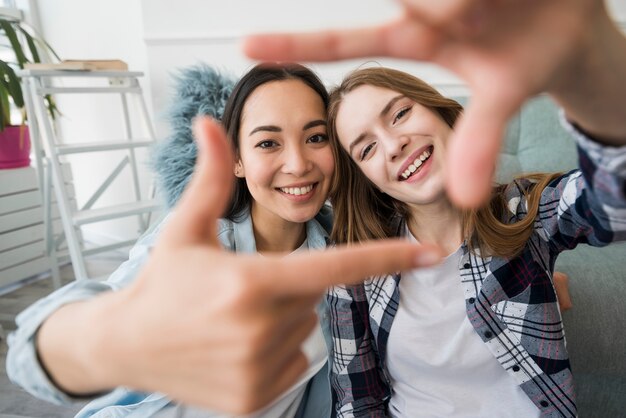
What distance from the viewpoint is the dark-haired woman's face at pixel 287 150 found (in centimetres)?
89

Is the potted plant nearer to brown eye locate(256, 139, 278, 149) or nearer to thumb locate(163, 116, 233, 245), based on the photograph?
brown eye locate(256, 139, 278, 149)

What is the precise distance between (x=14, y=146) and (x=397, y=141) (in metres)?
2.21

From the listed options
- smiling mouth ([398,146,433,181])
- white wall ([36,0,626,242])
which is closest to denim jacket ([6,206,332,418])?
smiling mouth ([398,146,433,181])

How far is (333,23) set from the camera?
195 centimetres

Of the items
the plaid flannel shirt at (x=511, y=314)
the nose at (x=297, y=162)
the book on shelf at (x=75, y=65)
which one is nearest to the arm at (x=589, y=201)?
the plaid flannel shirt at (x=511, y=314)

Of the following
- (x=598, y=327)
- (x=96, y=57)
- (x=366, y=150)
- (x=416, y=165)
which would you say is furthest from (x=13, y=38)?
(x=598, y=327)

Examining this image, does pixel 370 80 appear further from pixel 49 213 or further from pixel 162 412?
pixel 49 213

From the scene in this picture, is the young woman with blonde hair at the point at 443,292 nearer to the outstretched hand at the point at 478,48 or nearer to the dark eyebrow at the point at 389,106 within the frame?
the dark eyebrow at the point at 389,106

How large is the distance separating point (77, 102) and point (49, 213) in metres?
0.96

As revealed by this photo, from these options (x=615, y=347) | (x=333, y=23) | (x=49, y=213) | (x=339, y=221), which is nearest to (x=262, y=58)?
(x=339, y=221)

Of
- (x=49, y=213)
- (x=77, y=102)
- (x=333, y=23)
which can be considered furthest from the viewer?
(x=77, y=102)

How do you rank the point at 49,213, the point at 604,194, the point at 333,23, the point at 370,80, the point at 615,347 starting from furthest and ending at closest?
1. the point at 49,213
2. the point at 333,23
3. the point at 615,347
4. the point at 370,80
5. the point at 604,194

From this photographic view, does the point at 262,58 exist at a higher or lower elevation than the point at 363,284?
higher

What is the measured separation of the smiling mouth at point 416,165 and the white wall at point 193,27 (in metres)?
1.13
